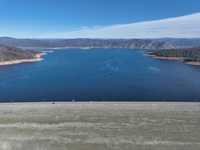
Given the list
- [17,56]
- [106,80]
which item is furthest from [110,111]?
[17,56]

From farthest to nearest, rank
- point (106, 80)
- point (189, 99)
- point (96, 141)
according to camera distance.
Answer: point (106, 80) → point (189, 99) → point (96, 141)

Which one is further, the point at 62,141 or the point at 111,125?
the point at 111,125

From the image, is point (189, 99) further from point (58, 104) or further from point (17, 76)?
point (17, 76)

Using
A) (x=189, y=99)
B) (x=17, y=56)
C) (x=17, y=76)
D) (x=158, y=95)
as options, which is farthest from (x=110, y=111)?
(x=17, y=56)

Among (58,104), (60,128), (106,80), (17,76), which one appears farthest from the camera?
(17,76)

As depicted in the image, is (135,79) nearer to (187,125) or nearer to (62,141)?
(187,125)

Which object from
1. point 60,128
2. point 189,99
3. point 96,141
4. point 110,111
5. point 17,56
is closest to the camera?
point 96,141

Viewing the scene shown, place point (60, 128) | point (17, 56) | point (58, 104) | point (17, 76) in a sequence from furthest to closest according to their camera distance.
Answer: point (17, 56), point (17, 76), point (58, 104), point (60, 128)

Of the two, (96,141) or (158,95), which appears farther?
(158,95)
